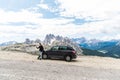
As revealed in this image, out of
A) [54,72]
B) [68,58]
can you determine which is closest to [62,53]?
[68,58]

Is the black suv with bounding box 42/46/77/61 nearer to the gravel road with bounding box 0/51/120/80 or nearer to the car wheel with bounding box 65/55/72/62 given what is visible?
the car wheel with bounding box 65/55/72/62

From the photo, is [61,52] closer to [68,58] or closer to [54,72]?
[68,58]

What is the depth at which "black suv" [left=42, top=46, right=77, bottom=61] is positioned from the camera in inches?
1516

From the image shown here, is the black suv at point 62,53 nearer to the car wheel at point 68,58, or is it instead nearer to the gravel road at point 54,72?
the car wheel at point 68,58

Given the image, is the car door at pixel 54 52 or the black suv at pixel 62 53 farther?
the car door at pixel 54 52

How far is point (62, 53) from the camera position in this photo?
127 feet

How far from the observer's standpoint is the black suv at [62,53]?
38506 millimetres

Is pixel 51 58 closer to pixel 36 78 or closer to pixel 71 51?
pixel 71 51

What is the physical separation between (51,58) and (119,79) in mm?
17653

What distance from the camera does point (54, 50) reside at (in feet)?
129

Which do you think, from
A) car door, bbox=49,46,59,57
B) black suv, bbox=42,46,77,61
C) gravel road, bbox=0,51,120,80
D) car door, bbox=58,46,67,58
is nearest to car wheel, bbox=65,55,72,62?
black suv, bbox=42,46,77,61

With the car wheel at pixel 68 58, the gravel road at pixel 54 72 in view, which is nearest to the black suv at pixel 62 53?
the car wheel at pixel 68 58

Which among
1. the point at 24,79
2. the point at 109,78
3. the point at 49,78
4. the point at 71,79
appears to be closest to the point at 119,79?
the point at 109,78

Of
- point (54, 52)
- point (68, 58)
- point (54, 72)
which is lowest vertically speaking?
point (54, 72)
